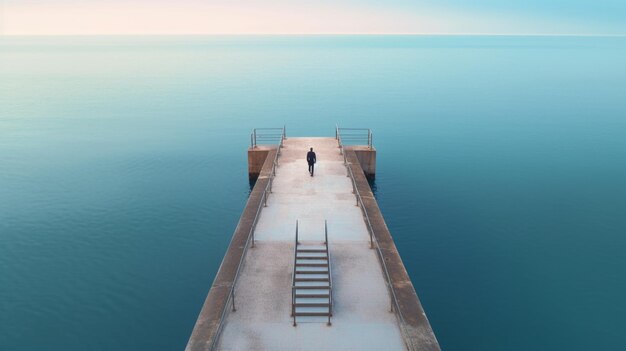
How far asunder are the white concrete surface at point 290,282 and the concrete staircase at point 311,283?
10.6 inches

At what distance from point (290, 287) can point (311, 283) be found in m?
0.75

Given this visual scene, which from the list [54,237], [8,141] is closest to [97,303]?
[54,237]

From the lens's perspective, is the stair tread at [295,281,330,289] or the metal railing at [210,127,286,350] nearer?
the metal railing at [210,127,286,350]

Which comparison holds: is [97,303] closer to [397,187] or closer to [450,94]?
[397,187]

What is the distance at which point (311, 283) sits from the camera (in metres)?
16.4

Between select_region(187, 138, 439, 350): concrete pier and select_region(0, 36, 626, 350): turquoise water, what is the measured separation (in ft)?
14.4

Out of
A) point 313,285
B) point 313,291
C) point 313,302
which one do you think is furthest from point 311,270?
point 313,302

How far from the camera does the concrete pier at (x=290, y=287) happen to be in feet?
45.8

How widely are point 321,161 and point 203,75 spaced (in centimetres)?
10687

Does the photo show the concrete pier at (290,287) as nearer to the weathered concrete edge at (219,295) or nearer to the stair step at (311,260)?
the weathered concrete edge at (219,295)

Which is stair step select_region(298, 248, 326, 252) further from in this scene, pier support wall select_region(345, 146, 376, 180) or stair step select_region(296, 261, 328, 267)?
pier support wall select_region(345, 146, 376, 180)

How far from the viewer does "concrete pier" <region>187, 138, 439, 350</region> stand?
14.0 metres

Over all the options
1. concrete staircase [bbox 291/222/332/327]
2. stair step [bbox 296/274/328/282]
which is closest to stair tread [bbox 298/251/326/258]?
concrete staircase [bbox 291/222/332/327]

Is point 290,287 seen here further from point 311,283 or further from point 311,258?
point 311,258
